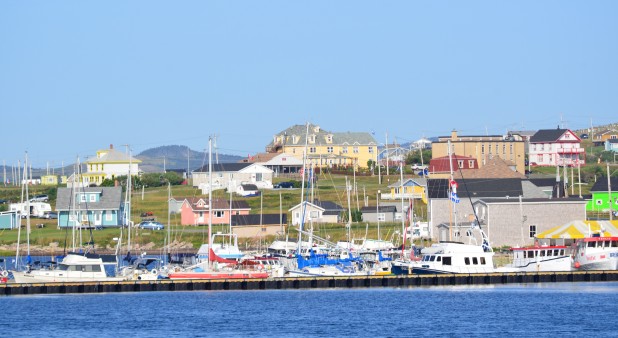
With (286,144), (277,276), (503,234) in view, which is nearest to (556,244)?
(503,234)

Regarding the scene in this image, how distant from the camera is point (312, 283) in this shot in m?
67.2

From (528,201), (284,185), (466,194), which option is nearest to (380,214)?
(466,194)

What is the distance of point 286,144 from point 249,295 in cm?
9276

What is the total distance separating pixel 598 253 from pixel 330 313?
21.1 m

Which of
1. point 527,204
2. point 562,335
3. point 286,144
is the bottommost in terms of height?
point 562,335

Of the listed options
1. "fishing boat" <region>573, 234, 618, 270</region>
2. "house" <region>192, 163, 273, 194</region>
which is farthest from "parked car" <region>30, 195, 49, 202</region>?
"fishing boat" <region>573, 234, 618, 270</region>

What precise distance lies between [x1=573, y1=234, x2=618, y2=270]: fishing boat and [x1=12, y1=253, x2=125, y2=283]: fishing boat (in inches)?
1093

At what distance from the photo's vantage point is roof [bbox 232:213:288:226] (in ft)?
324

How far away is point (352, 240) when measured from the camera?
8625 centimetres

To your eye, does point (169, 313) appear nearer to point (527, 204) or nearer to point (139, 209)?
point (527, 204)

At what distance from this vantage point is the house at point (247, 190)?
122m

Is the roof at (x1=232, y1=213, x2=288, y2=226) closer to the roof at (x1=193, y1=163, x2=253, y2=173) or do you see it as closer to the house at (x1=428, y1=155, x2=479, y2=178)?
the house at (x1=428, y1=155, x2=479, y2=178)

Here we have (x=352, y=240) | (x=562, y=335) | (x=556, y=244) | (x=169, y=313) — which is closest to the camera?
(x=562, y=335)

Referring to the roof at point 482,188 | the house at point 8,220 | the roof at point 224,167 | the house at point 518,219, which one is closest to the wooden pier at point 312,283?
the house at point 518,219
